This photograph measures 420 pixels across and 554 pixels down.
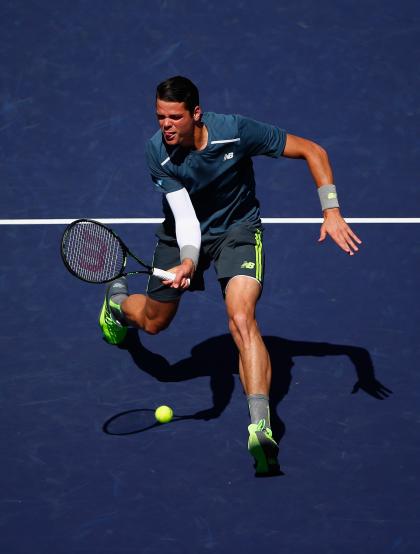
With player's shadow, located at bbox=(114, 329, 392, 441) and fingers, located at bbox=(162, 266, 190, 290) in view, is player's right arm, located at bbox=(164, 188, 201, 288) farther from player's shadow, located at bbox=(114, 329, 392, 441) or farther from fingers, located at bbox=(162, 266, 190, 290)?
player's shadow, located at bbox=(114, 329, 392, 441)

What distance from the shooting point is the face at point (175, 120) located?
831 centimetres

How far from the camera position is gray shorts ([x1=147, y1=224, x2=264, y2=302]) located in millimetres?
8680

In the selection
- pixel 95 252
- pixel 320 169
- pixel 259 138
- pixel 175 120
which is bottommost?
pixel 95 252

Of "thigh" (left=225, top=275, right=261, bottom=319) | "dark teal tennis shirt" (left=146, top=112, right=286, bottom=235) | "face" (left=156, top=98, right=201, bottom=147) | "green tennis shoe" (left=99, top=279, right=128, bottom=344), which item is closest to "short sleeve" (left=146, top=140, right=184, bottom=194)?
"dark teal tennis shirt" (left=146, top=112, right=286, bottom=235)

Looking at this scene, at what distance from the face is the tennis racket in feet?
2.42

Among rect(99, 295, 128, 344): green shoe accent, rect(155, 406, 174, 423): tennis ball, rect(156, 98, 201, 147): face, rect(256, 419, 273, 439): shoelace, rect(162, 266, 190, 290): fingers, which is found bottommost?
rect(155, 406, 174, 423): tennis ball

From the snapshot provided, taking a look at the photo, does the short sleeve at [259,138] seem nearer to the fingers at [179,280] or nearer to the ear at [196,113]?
the ear at [196,113]

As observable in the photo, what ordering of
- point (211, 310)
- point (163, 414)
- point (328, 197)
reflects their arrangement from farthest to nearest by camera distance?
1. point (211, 310)
2. point (163, 414)
3. point (328, 197)

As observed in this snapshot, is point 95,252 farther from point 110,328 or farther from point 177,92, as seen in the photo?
point 177,92

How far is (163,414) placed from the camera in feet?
→ 28.9

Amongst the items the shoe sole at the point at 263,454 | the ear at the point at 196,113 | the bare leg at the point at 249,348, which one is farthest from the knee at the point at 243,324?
the ear at the point at 196,113

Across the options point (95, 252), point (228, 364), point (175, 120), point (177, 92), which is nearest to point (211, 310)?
point (228, 364)

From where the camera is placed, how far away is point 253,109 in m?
11.3

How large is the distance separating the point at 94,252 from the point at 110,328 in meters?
0.92
